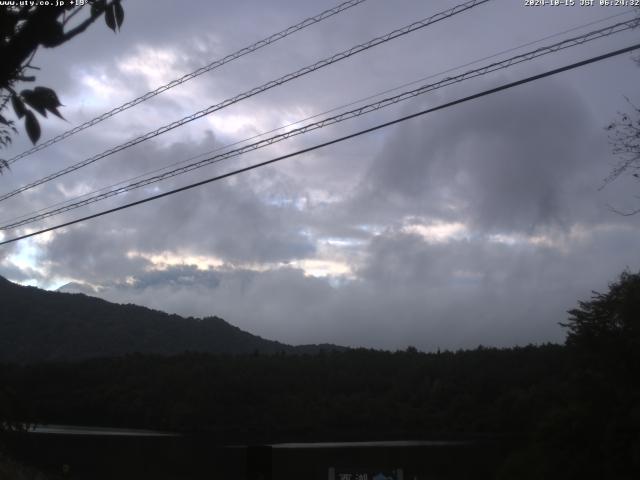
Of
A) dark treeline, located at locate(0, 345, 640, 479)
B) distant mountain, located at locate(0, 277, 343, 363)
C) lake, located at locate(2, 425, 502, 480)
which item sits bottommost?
lake, located at locate(2, 425, 502, 480)

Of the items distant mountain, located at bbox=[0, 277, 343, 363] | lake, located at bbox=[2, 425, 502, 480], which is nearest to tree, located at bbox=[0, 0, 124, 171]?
lake, located at bbox=[2, 425, 502, 480]

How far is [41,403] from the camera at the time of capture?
149ft

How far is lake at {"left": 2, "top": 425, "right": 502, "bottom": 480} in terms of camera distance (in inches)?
601

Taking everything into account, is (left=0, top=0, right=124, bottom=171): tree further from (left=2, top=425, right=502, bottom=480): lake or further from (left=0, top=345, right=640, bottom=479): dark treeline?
(left=0, top=345, right=640, bottom=479): dark treeline

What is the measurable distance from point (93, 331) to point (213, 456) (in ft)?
198

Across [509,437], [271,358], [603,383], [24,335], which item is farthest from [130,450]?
[24,335]

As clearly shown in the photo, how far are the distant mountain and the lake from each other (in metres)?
39.2

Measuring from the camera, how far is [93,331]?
75.6 meters

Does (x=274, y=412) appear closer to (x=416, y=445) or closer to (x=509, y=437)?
(x=509, y=437)

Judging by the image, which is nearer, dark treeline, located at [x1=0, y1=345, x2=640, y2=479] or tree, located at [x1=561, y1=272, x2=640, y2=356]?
tree, located at [x1=561, y1=272, x2=640, y2=356]

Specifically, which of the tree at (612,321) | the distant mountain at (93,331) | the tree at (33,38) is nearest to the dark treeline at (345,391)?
the tree at (612,321)

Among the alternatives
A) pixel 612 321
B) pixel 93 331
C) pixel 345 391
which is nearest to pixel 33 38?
pixel 612 321

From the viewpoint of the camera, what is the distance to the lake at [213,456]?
1526 centimetres

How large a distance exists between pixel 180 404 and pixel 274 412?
25.6ft
